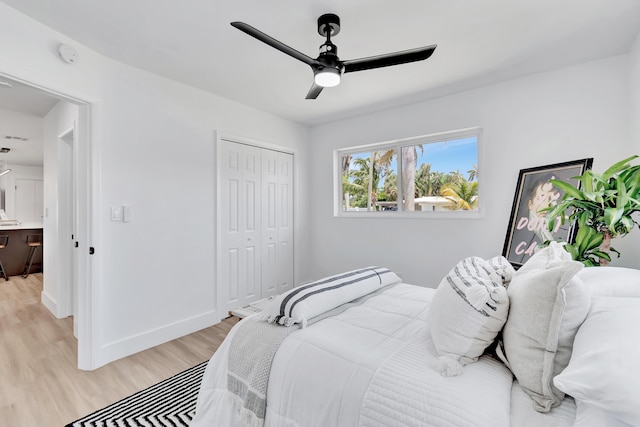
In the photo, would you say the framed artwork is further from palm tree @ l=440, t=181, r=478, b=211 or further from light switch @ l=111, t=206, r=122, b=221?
light switch @ l=111, t=206, r=122, b=221

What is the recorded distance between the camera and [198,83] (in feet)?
9.59

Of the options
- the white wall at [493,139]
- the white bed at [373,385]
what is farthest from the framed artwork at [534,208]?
the white bed at [373,385]

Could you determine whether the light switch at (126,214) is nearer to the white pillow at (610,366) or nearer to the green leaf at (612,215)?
the white pillow at (610,366)

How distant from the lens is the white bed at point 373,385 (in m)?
0.91

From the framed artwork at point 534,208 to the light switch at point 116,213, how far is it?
11.2 feet

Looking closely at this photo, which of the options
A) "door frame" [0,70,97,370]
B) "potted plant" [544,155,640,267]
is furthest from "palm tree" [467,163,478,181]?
"door frame" [0,70,97,370]

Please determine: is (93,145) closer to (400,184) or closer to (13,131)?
(400,184)

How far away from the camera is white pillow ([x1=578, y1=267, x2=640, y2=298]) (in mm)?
982

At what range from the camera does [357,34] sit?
208cm

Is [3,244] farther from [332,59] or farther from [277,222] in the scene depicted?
[332,59]

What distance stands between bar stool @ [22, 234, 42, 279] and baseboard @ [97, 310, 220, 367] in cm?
464

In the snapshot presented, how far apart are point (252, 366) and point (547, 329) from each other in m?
1.15

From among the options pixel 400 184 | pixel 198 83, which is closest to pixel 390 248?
pixel 400 184

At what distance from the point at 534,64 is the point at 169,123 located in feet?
10.8
